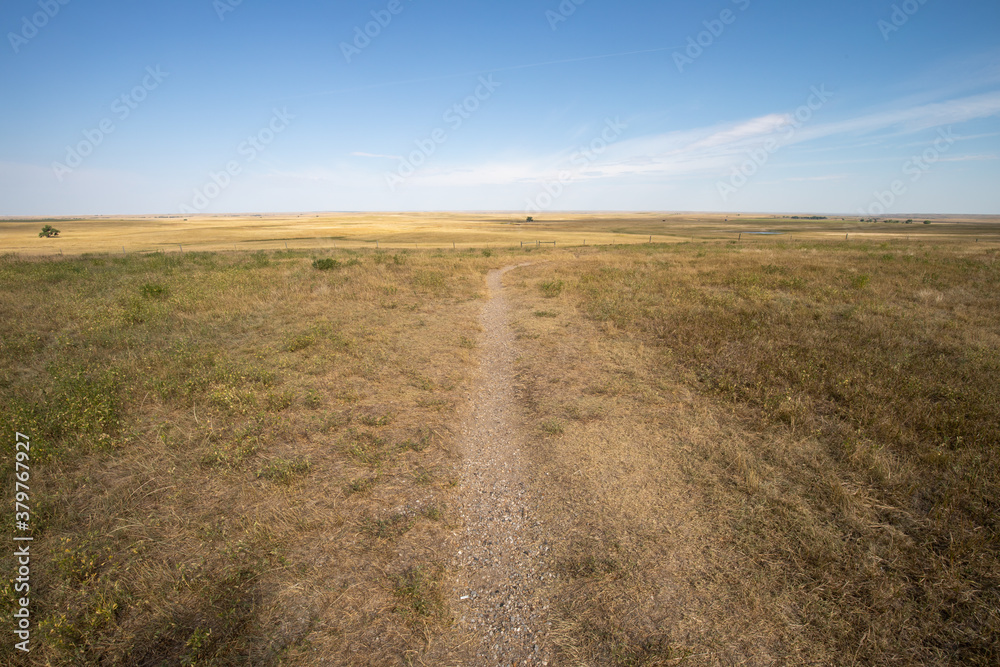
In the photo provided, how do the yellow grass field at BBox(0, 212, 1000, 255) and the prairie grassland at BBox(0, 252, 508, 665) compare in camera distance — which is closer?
the prairie grassland at BBox(0, 252, 508, 665)

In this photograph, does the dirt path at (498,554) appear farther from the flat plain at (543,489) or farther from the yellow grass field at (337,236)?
the yellow grass field at (337,236)

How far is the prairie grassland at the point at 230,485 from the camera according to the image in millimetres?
3899

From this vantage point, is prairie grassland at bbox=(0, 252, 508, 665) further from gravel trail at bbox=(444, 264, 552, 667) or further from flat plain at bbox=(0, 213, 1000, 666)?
gravel trail at bbox=(444, 264, 552, 667)

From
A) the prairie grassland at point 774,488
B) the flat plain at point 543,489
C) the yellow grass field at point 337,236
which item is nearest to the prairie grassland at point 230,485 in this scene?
the flat plain at point 543,489

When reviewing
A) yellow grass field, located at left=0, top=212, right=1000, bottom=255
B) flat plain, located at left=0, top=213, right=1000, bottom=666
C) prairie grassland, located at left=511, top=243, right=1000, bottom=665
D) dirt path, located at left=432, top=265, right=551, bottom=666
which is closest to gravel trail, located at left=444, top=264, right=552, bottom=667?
dirt path, located at left=432, top=265, right=551, bottom=666

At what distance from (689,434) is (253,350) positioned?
39.5 feet

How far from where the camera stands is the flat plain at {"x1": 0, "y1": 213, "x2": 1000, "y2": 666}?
3875 millimetres

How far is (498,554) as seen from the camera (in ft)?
16.1

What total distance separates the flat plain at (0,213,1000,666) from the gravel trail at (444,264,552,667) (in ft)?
0.46

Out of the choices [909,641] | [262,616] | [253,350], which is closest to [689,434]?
[909,641]

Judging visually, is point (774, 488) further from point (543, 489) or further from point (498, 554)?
point (498, 554)

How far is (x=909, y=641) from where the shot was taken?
3.71m

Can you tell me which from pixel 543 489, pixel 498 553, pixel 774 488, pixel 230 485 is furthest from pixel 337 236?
pixel 774 488

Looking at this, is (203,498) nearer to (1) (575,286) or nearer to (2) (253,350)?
(2) (253,350)
